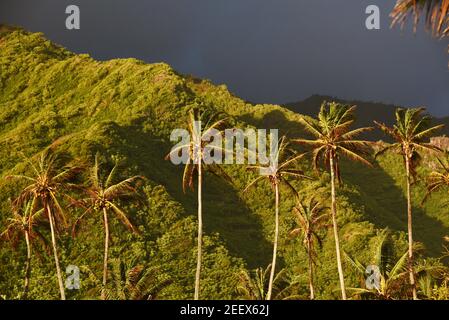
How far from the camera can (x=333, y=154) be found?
175 feet

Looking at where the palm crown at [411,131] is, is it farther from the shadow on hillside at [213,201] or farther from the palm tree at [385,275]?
the shadow on hillside at [213,201]

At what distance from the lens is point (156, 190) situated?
380ft

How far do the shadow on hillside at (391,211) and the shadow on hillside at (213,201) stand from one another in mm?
27006

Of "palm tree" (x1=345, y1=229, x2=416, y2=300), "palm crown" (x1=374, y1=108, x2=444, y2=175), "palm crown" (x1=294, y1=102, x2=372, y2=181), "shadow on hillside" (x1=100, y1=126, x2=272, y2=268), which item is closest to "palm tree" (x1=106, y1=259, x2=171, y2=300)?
"palm tree" (x1=345, y1=229, x2=416, y2=300)

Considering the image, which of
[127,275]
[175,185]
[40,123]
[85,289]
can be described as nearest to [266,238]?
[175,185]

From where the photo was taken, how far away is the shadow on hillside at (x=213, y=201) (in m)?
116

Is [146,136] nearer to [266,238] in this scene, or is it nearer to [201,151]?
[266,238]

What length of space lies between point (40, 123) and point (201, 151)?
100 m

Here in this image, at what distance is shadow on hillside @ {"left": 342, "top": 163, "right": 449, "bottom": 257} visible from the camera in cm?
14425

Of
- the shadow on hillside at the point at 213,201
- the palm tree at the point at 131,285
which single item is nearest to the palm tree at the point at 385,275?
the palm tree at the point at 131,285

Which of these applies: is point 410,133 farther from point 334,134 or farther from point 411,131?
point 334,134

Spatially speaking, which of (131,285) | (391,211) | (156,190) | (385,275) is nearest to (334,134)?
(385,275)

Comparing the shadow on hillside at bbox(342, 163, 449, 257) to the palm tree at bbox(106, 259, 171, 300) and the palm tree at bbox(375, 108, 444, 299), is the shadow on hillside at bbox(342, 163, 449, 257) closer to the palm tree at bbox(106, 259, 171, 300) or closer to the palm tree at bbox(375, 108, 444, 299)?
the palm tree at bbox(375, 108, 444, 299)

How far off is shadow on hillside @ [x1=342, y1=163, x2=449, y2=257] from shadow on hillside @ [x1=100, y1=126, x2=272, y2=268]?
27006 mm
